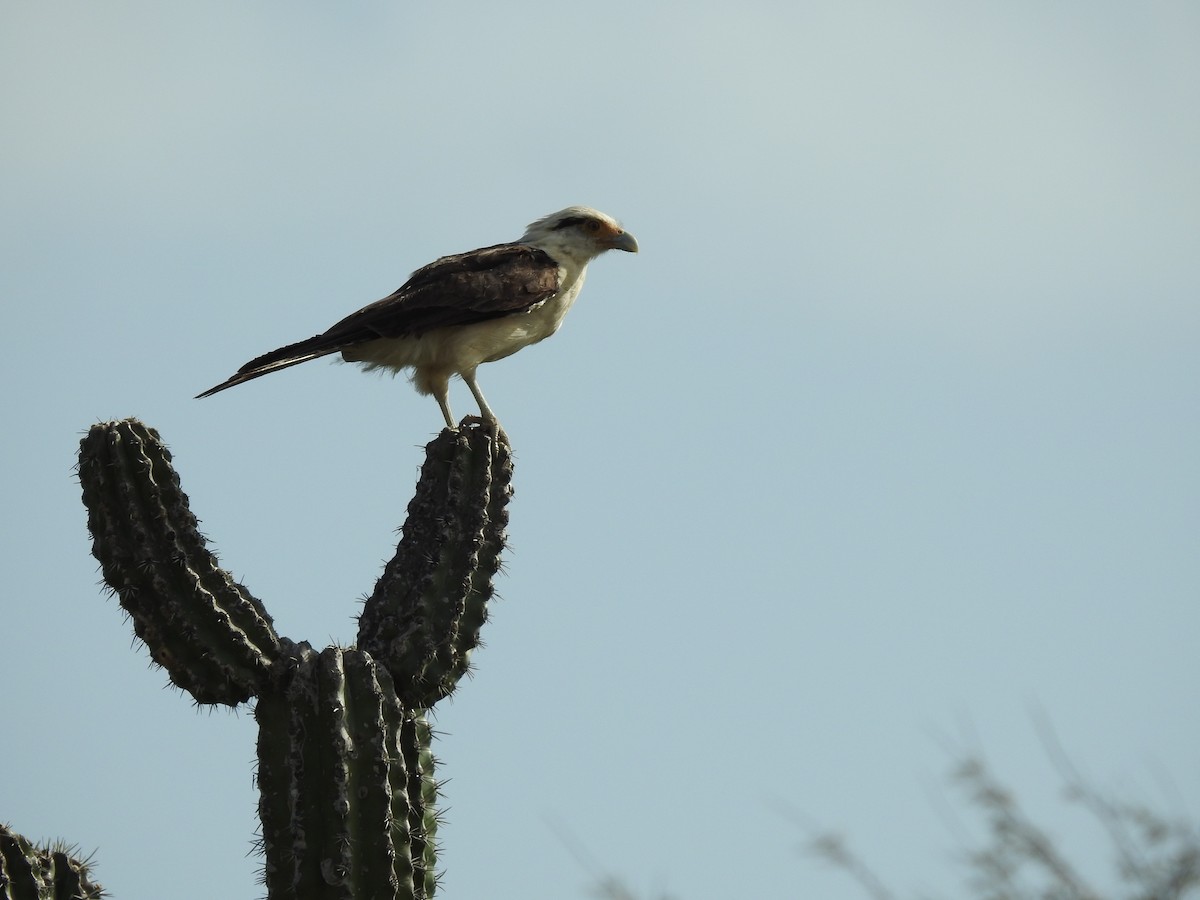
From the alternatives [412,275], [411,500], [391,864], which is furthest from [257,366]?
[391,864]

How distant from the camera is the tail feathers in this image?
8.00 m

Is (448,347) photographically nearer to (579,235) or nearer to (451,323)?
(451,323)

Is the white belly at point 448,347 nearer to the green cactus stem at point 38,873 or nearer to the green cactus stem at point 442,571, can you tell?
the green cactus stem at point 442,571

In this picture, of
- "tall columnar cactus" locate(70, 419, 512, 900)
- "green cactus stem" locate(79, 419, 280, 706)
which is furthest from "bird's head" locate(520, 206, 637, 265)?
"green cactus stem" locate(79, 419, 280, 706)

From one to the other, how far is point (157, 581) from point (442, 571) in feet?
3.71

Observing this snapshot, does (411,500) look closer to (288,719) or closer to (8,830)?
(288,719)

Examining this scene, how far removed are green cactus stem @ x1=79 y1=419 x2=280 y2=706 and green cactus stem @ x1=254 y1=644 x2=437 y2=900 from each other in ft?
1.01

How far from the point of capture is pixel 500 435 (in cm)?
767

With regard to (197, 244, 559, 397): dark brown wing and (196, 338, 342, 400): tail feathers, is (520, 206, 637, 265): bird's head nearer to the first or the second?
(197, 244, 559, 397): dark brown wing

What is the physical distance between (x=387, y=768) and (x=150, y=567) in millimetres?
1266

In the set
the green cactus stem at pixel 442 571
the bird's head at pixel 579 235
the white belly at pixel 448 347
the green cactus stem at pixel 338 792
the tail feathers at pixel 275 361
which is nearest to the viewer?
the green cactus stem at pixel 338 792

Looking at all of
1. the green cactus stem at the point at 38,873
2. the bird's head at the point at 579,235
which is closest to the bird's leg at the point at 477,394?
the bird's head at the point at 579,235

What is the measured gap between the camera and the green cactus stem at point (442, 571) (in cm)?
613

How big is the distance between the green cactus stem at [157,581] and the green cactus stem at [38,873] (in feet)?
2.57
